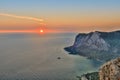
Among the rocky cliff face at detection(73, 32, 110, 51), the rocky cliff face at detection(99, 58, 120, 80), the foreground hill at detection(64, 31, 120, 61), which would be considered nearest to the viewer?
the rocky cliff face at detection(99, 58, 120, 80)

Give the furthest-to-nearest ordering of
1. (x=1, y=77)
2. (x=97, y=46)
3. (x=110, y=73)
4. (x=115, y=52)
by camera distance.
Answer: (x=97, y=46), (x=115, y=52), (x=1, y=77), (x=110, y=73)

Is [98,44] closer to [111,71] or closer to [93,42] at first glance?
[93,42]

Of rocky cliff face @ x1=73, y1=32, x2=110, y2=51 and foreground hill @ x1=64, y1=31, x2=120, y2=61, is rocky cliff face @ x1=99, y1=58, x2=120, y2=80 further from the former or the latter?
rocky cliff face @ x1=73, y1=32, x2=110, y2=51

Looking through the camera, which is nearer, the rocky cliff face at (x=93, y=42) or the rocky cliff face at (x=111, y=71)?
the rocky cliff face at (x=111, y=71)

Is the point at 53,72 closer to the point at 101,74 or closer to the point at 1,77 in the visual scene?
the point at 1,77

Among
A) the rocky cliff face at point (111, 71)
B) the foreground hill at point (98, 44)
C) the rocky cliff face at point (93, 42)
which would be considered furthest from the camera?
the rocky cliff face at point (93, 42)

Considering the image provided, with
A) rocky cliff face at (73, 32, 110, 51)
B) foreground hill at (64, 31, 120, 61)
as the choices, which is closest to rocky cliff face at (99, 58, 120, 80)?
foreground hill at (64, 31, 120, 61)

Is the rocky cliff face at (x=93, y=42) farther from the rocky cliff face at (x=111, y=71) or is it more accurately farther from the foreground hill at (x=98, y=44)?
the rocky cliff face at (x=111, y=71)

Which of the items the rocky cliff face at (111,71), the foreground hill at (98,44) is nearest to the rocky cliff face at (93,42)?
the foreground hill at (98,44)

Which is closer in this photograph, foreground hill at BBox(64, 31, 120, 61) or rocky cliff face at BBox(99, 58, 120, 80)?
rocky cliff face at BBox(99, 58, 120, 80)

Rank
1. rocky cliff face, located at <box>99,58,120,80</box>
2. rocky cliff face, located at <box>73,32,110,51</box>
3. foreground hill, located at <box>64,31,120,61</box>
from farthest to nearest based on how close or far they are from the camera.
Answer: rocky cliff face, located at <box>73,32,110,51</box>, foreground hill, located at <box>64,31,120,61</box>, rocky cliff face, located at <box>99,58,120,80</box>

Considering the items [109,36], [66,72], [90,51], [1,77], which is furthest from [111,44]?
Result: [1,77]
